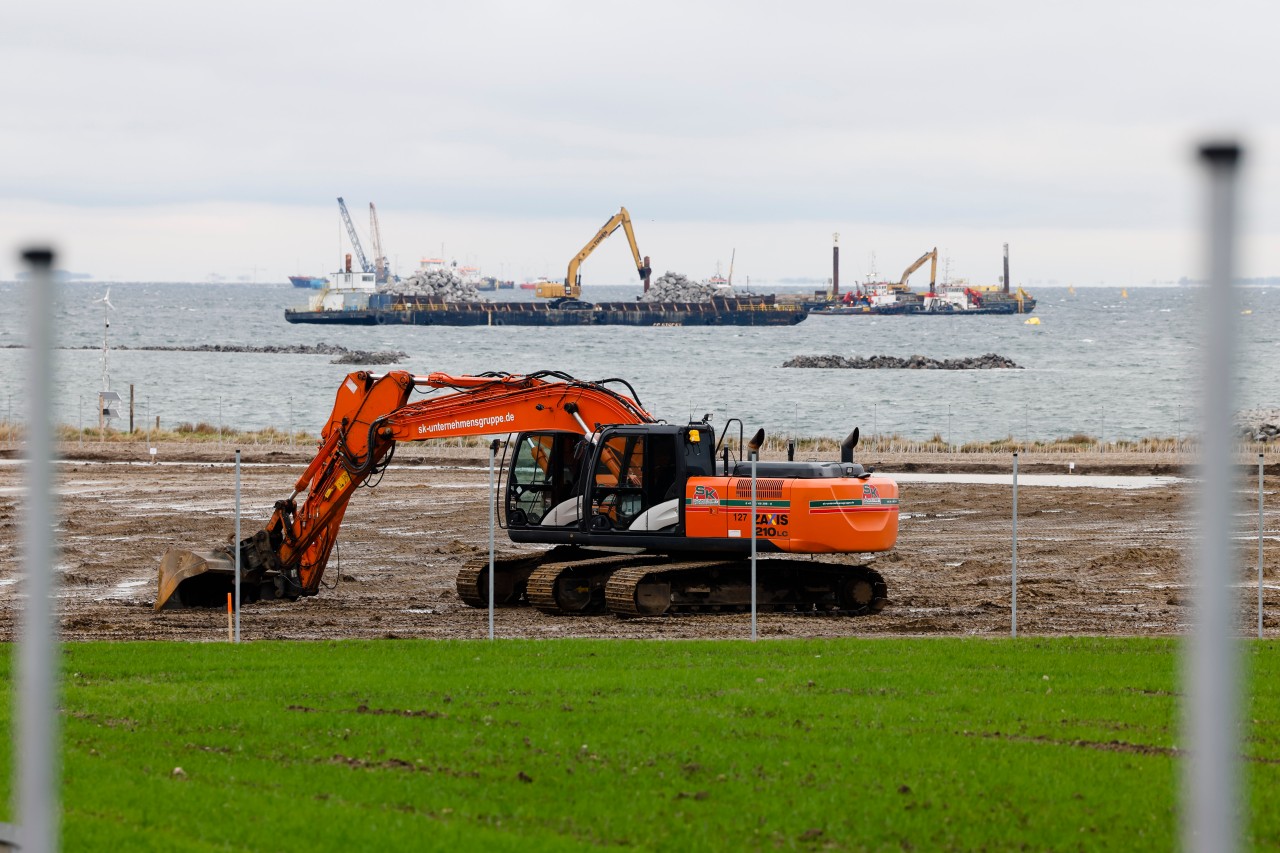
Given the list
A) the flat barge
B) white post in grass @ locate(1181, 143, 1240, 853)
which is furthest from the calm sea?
white post in grass @ locate(1181, 143, 1240, 853)

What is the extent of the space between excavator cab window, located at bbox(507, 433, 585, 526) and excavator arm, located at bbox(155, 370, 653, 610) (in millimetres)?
449

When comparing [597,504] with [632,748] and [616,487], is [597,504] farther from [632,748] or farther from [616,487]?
[632,748]

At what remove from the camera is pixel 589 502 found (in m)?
22.3

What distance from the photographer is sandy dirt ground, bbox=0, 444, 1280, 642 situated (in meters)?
22.0

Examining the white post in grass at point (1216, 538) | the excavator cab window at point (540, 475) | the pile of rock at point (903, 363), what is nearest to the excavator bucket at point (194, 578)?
the excavator cab window at point (540, 475)

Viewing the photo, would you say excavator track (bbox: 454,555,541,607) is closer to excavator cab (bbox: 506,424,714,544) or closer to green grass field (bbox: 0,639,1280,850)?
excavator cab (bbox: 506,424,714,544)

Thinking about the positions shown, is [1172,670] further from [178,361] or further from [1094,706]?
[178,361]

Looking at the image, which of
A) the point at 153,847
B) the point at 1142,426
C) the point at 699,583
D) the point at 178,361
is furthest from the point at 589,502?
the point at 178,361

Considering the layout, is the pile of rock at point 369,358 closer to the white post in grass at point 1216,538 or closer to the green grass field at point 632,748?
the green grass field at point 632,748

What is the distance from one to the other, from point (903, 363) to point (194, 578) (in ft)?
338

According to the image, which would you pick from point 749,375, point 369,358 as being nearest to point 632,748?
point 749,375

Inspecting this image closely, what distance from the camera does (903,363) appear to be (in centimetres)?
12225

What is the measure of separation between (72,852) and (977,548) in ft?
76.0

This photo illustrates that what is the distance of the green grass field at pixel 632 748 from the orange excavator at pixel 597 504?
3492 mm
